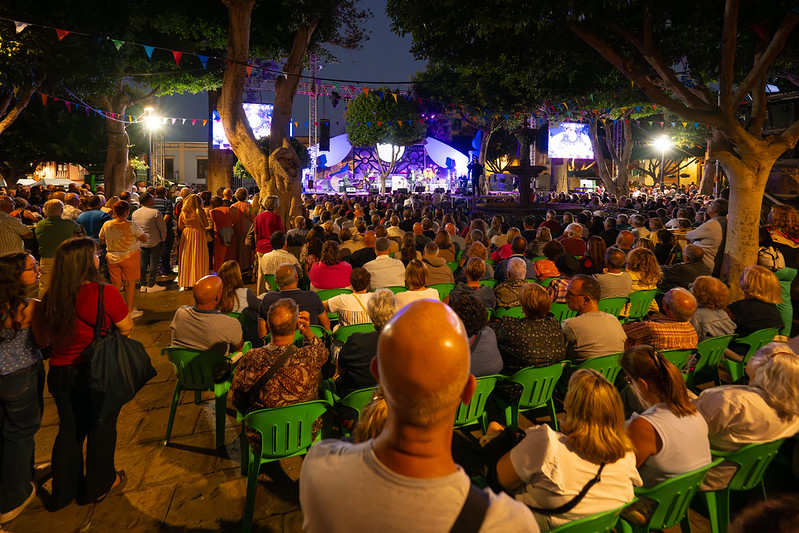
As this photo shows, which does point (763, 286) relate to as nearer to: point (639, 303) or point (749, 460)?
point (639, 303)

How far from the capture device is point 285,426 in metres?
2.93

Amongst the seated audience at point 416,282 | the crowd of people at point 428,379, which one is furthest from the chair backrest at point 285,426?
the seated audience at point 416,282

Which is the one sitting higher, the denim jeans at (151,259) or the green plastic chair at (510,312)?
the denim jeans at (151,259)

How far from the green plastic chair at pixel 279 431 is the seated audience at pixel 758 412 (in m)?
2.24

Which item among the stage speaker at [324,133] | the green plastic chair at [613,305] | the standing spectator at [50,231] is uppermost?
the stage speaker at [324,133]

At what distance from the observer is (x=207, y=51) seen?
18.3m

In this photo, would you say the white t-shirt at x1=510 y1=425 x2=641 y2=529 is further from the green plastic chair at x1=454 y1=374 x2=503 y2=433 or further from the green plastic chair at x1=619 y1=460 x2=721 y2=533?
the green plastic chair at x1=454 y1=374 x2=503 y2=433

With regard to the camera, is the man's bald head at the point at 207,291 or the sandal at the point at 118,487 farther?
the man's bald head at the point at 207,291

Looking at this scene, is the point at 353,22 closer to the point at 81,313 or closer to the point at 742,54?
the point at 742,54

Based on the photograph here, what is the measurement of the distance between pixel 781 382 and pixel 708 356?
5.21 feet

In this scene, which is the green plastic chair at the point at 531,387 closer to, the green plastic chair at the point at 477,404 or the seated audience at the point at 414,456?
the green plastic chair at the point at 477,404

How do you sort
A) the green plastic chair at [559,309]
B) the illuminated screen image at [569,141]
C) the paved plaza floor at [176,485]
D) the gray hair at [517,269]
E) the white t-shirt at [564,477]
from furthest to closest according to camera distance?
the illuminated screen image at [569,141], the gray hair at [517,269], the green plastic chair at [559,309], the paved plaza floor at [176,485], the white t-shirt at [564,477]

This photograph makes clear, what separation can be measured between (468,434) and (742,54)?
9.90m

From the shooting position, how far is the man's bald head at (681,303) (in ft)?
12.7
